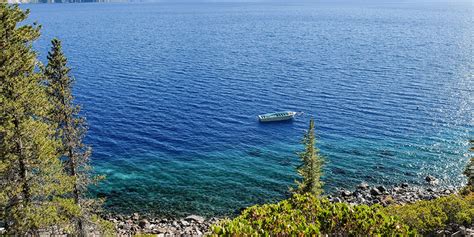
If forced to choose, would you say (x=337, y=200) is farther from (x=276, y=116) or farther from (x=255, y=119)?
(x=255, y=119)

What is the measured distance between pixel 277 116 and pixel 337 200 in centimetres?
3002

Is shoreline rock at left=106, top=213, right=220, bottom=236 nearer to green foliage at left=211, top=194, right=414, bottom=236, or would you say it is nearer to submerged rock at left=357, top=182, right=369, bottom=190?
submerged rock at left=357, top=182, right=369, bottom=190

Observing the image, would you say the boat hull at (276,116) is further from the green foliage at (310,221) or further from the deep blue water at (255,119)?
the green foliage at (310,221)

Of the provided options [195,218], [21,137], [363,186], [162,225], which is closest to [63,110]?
[21,137]

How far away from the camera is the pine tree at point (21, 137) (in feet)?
96.3

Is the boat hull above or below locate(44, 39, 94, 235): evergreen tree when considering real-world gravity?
below

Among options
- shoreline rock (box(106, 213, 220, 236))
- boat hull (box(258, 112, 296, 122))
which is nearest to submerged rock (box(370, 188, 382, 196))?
shoreline rock (box(106, 213, 220, 236))

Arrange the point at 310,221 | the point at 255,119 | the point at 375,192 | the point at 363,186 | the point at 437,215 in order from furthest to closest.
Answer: the point at 255,119 < the point at 363,186 < the point at 375,192 < the point at 437,215 < the point at 310,221

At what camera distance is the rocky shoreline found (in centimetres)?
4903

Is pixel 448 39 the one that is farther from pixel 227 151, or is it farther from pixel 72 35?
pixel 72 35

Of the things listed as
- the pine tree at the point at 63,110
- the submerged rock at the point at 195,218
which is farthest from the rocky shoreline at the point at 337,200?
the pine tree at the point at 63,110

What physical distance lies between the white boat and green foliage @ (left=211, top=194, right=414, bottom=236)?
2230 inches

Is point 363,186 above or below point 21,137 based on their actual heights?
below

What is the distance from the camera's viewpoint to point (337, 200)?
5478 centimetres
